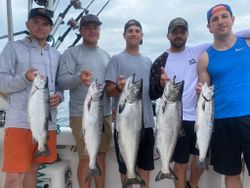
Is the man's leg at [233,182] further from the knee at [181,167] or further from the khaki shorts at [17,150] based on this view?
the khaki shorts at [17,150]

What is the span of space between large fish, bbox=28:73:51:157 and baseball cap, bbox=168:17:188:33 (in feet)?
4.98

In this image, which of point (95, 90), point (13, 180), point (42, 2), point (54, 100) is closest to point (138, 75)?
point (95, 90)

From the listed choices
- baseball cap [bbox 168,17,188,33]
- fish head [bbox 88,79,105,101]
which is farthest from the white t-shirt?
fish head [bbox 88,79,105,101]

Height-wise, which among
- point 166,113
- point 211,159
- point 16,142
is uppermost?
point 166,113

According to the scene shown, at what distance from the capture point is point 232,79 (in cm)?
344

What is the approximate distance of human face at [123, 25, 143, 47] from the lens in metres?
3.78

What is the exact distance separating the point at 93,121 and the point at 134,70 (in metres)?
0.73

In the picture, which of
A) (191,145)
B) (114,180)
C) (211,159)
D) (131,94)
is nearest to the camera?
(131,94)

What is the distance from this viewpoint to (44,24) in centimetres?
367

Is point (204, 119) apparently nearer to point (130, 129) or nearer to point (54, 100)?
point (130, 129)

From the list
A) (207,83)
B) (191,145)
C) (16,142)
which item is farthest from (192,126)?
(16,142)

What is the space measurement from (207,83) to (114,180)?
1.79 m

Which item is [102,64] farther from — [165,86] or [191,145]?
[191,145]

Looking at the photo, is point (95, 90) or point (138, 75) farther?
point (138, 75)
